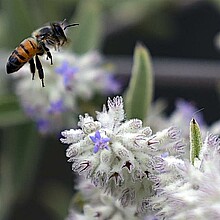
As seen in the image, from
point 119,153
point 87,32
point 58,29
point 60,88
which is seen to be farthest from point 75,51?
point 119,153

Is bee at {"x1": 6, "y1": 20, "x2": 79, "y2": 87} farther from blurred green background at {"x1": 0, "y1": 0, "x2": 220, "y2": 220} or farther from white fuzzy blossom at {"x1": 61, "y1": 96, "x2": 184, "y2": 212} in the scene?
blurred green background at {"x1": 0, "y1": 0, "x2": 220, "y2": 220}

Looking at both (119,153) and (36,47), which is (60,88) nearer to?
(36,47)

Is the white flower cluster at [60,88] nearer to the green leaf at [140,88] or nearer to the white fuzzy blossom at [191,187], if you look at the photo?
the green leaf at [140,88]

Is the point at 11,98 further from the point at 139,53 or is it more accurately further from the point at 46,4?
the point at 46,4

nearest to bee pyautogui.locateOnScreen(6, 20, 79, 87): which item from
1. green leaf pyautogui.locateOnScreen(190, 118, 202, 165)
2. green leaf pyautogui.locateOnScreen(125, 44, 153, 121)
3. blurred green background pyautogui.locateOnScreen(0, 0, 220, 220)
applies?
green leaf pyautogui.locateOnScreen(125, 44, 153, 121)

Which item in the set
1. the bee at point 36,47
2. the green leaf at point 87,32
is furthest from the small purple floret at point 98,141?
the green leaf at point 87,32

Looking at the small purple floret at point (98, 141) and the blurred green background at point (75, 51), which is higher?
the blurred green background at point (75, 51)
